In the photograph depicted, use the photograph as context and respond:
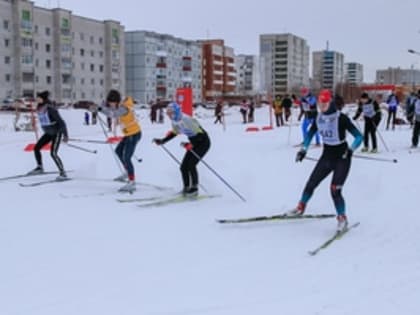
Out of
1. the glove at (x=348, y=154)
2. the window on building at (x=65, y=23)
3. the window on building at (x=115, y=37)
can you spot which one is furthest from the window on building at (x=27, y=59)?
the glove at (x=348, y=154)

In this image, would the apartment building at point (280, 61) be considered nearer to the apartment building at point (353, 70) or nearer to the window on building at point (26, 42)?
the apartment building at point (353, 70)

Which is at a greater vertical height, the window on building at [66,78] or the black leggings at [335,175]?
the window on building at [66,78]

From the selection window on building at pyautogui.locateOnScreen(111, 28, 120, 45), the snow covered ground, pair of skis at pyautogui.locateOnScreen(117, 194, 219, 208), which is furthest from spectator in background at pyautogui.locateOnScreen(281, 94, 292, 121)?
window on building at pyautogui.locateOnScreen(111, 28, 120, 45)

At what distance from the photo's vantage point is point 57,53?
6669cm

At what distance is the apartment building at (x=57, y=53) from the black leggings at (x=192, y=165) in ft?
184

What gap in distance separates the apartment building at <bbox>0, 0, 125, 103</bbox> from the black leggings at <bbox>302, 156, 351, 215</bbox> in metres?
58.2

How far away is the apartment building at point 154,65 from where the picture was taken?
3226 inches

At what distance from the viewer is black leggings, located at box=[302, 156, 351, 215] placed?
559 cm

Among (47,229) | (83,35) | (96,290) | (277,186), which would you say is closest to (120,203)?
(47,229)

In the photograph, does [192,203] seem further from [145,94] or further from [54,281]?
[145,94]

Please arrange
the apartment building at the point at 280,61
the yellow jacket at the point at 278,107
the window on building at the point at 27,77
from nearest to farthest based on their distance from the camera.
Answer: the yellow jacket at the point at 278,107
the window on building at the point at 27,77
the apartment building at the point at 280,61

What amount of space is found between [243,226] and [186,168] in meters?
1.76

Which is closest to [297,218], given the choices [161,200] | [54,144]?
[161,200]

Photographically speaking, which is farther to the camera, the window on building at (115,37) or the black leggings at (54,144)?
Result: the window on building at (115,37)
